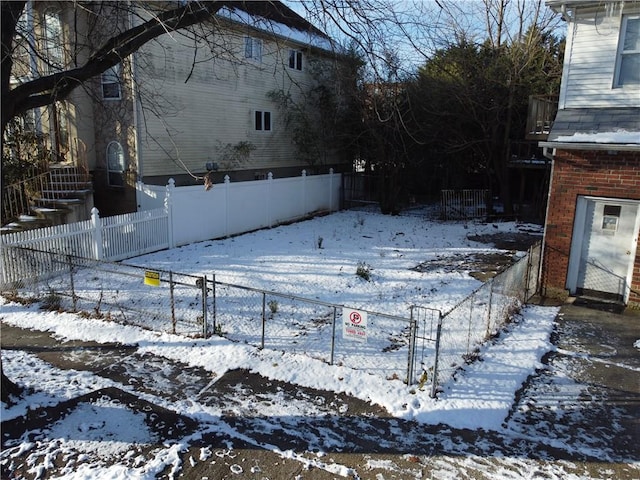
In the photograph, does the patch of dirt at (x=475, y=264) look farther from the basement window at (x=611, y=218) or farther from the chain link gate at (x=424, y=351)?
the chain link gate at (x=424, y=351)

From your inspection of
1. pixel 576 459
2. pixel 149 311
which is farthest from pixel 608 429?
pixel 149 311

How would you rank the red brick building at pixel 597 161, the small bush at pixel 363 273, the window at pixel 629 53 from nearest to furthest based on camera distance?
the red brick building at pixel 597 161 → the window at pixel 629 53 → the small bush at pixel 363 273

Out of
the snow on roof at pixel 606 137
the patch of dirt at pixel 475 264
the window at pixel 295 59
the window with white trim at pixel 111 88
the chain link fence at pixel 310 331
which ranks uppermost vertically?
the window at pixel 295 59

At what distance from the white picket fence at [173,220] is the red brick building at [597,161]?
984 cm

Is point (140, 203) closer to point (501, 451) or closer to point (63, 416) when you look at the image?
point (63, 416)

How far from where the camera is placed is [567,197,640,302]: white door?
9.64m

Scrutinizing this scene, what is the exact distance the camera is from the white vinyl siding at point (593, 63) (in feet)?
32.0

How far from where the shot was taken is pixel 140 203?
14922mm

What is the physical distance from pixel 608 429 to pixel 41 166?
51.8 ft

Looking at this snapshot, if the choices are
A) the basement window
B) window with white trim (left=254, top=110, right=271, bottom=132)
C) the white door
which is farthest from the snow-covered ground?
window with white trim (left=254, top=110, right=271, bottom=132)

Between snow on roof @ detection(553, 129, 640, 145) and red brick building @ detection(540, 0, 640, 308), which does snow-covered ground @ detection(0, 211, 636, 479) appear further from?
snow on roof @ detection(553, 129, 640, 145)

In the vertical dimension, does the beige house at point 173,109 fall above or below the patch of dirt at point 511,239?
above

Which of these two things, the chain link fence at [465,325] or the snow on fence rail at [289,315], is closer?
the chain link fence at [465,325]

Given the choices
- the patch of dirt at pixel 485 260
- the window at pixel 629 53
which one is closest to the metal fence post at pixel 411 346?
the patch of dirt at pixel 485 260
